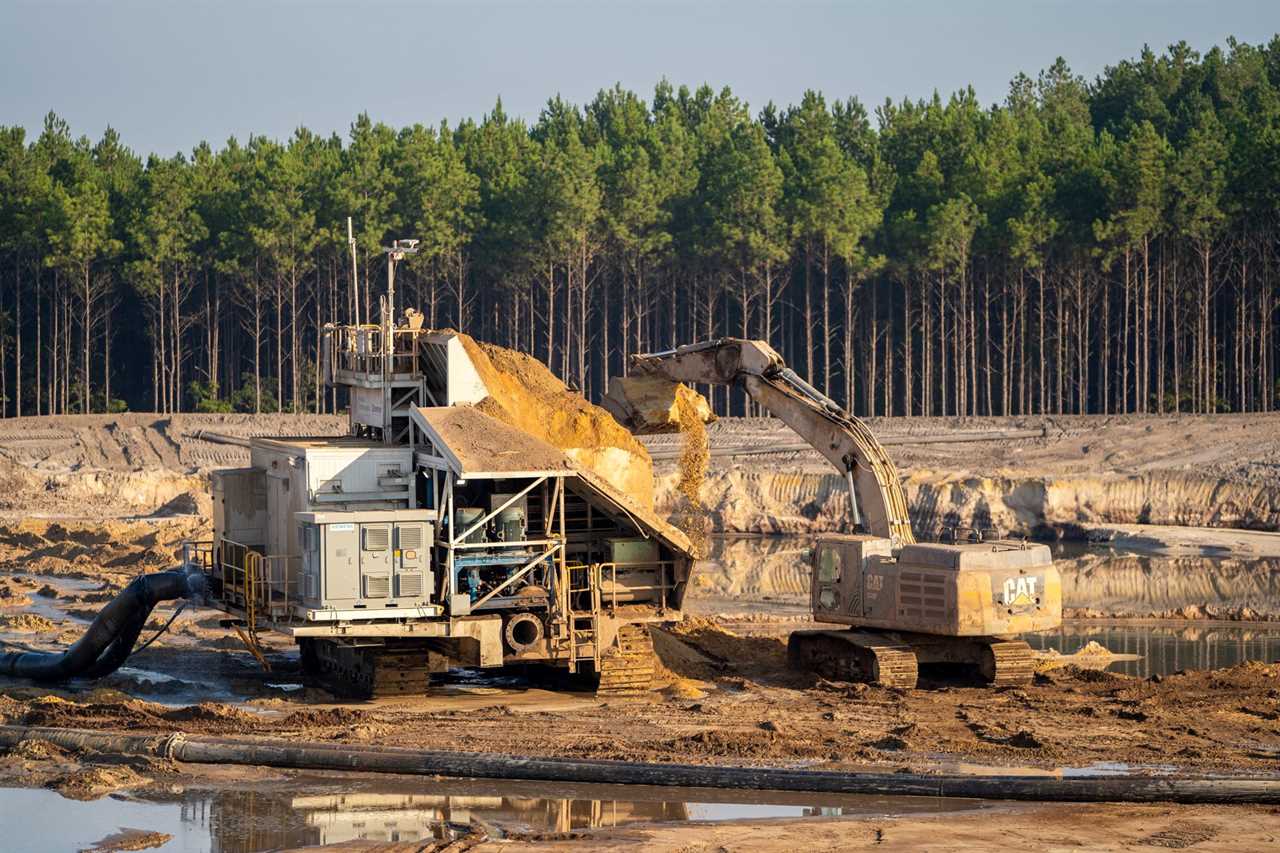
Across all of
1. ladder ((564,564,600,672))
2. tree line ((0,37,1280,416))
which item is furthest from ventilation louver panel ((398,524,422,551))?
tree line ((0,37,1280,416))

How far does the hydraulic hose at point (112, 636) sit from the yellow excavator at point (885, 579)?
7.63m

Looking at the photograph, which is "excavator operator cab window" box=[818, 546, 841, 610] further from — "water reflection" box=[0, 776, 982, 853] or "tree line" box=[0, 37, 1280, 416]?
"tree line" box=[0, 37, 1280, 416]

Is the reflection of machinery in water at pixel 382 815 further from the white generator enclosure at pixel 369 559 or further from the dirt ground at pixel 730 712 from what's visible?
the white generator enclosure at pixel 369 559

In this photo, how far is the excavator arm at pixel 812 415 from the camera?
30.0 metres

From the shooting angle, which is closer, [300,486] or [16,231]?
[300,486]

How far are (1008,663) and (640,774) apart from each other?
29.4 feet

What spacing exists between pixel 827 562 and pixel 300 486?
8310 millimetres

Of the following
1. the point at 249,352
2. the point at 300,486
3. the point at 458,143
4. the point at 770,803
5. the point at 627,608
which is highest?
the point at 458,143

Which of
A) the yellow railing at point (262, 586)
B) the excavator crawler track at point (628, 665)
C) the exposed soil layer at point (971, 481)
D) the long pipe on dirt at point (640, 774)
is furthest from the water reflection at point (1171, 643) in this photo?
the exposed soil layer at point (971, 481)

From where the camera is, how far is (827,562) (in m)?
30.0

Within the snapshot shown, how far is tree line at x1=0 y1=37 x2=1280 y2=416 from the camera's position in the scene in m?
83.1

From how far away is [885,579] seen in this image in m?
29.1

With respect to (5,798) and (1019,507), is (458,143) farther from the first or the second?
(5,798)

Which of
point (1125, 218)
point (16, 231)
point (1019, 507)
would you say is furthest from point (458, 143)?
point (1019, 507)
